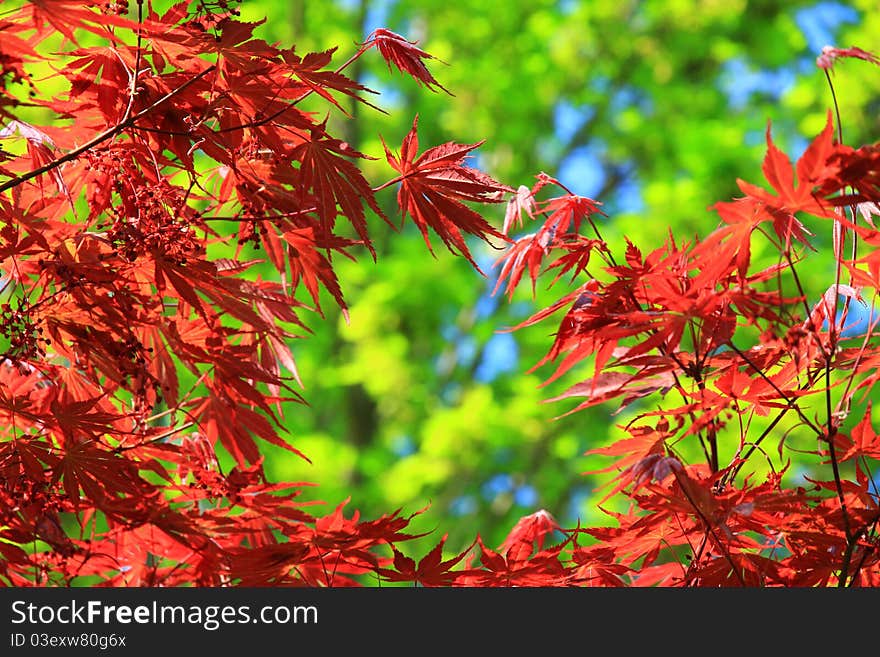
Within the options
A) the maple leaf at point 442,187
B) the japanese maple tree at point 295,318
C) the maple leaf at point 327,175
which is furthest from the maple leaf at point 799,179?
the maple leaf at point 327,175

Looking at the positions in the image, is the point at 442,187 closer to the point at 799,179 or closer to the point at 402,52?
the point at 402,52

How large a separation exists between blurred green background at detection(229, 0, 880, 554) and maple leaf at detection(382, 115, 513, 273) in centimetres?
504

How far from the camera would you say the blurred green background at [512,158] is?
674 centimetres

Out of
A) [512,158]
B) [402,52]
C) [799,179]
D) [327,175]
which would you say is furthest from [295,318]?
[512,158]

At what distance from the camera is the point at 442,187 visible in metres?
1.45

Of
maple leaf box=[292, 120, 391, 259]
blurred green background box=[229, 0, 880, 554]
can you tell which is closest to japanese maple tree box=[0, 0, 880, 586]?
maple leaf box=[292, 120, 391, 259]

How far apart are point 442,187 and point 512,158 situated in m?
6.65

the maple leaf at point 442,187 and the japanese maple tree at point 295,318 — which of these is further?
the maple leaf at point 442,187

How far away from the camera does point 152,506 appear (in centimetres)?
141

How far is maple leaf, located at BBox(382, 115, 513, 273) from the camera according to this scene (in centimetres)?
143

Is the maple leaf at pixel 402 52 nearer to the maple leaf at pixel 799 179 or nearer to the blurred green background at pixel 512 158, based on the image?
the maple leaf at pixel 799 179

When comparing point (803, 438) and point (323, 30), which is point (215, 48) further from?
point (323, 30)

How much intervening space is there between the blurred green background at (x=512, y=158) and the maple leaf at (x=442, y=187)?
16.5 ft

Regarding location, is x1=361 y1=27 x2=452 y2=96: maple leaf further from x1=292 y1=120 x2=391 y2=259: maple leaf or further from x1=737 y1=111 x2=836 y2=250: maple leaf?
x1=737 y1=111 x2=836 y2=250: maple leaf
